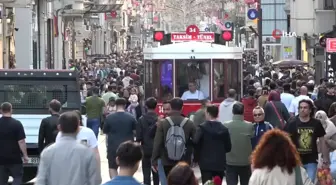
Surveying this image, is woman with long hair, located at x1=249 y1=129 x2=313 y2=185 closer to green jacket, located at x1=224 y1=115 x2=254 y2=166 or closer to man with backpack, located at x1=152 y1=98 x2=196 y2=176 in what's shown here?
man with backpack, located at x1=152 y1=98 x2=196 y2=176

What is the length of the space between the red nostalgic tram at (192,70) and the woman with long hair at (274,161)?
14.4 m

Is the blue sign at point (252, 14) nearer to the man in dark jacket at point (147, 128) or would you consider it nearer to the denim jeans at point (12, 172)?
the man in dark jacket at point (147, 128)

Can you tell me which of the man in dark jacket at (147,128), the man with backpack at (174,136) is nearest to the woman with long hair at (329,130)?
the man with backpack at (174,136)

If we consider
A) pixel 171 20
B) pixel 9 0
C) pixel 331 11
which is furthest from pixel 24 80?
pixel 171 20

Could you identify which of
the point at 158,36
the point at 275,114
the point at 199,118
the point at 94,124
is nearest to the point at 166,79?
the point at 158,36

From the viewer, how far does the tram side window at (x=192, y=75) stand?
76.3 ft

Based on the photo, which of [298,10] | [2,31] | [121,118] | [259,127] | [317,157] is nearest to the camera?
[317,157]

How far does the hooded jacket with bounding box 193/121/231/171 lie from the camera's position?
1368 cm

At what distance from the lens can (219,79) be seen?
23344 mm

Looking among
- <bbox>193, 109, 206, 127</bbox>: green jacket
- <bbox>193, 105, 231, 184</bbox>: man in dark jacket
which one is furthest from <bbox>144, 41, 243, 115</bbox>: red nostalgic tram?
<bbox>193, 105, 231, 184</bbox>: man in dark jacket

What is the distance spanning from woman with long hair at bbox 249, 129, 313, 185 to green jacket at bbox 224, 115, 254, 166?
211 inches

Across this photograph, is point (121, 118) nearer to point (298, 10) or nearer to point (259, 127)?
point (259, 127)

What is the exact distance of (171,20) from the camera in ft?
419

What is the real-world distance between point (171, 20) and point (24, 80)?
10879 centimetres
